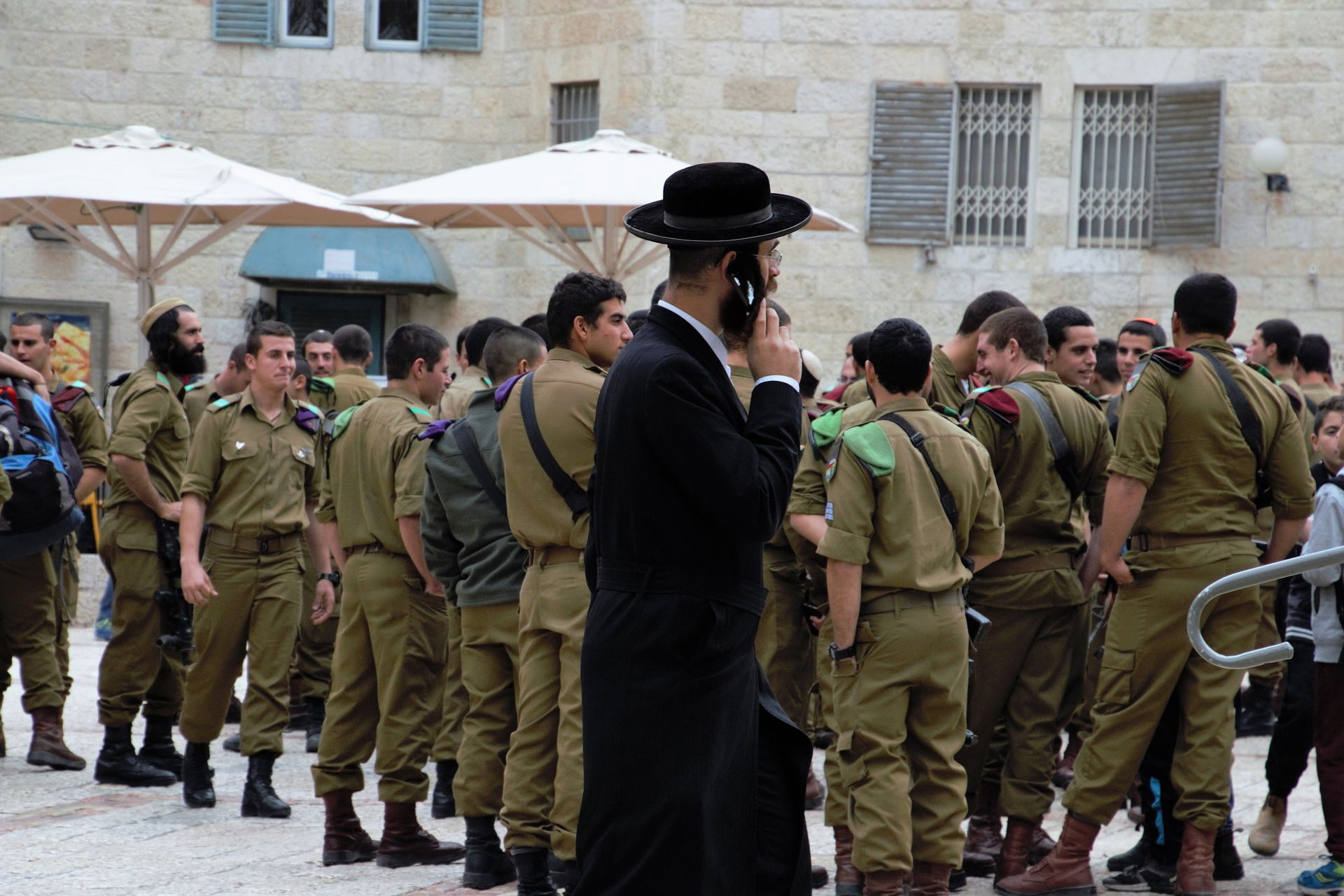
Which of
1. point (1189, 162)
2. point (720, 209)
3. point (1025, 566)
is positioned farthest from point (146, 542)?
point (1189, 162)

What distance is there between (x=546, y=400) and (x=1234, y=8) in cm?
1150

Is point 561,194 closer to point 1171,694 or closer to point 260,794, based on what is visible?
point 260,794

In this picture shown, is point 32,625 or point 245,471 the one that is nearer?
point 245,471

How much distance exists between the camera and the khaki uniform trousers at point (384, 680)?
6016mm

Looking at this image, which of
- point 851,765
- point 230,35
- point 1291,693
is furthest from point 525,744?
point 230,35

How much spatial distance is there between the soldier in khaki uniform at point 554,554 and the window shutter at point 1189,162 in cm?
1055

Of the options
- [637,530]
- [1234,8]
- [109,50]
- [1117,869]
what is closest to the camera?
[637,530]

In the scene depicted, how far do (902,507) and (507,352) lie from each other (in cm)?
176

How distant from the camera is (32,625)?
765 centimetres

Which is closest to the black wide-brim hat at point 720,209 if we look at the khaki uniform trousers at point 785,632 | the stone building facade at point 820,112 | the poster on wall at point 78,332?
the khaki uniform trousers at point 785,632

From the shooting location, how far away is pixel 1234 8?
14.5 metres

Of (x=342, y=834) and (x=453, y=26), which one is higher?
(x=453, y=26)

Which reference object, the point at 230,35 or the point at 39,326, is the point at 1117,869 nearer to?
the point at 39,326

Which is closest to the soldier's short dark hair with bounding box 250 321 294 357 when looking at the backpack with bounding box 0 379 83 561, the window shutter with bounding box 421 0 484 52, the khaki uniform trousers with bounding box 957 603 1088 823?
the backpack with bounding box 0 379 83 561
